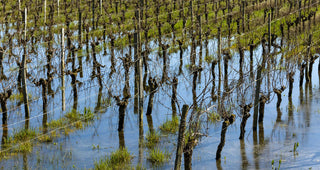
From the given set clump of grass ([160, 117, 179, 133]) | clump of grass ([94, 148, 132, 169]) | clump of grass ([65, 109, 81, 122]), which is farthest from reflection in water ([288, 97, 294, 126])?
clump of grass ([65, 109, 81, 122])

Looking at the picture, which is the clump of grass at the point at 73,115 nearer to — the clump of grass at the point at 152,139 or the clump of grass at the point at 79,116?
the clump of grass at the point at 79,116

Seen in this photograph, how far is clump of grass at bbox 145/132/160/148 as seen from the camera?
926 centimetres

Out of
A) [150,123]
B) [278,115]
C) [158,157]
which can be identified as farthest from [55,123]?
[278,115]

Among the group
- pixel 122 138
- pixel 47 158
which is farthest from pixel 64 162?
pixel 122 138

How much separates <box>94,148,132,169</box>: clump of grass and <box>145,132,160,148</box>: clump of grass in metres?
0.84

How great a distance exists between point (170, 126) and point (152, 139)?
87 cm

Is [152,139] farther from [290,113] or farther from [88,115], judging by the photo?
[290,113]

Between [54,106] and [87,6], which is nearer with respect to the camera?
[54,106]

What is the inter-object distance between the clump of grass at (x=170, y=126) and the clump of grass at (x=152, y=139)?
520mm

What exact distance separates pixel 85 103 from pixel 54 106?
74 centimetres

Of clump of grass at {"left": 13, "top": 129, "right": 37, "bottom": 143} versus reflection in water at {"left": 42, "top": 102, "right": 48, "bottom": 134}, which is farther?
reflection in water at {"left": 42, "top": 102, "right": 48, "bottom": 134}

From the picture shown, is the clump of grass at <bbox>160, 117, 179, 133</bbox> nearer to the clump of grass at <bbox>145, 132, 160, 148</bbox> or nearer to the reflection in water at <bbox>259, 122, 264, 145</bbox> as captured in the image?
the clump of grass at <bbox>145, 132, 160, 148</bbox>

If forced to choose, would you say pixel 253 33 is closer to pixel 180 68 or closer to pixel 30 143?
pixel 180 68

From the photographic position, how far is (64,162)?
27.7ft
